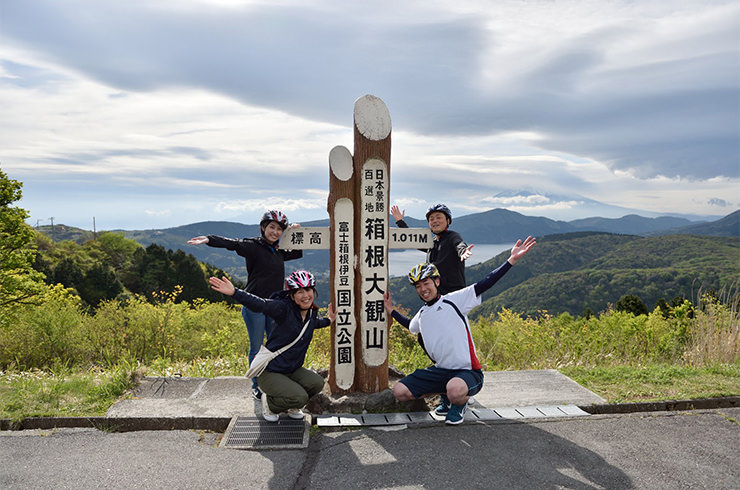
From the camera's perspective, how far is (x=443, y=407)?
496 cm

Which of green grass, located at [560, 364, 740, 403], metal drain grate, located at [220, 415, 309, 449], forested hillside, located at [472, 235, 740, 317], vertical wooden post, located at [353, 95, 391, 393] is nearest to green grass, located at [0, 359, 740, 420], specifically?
green grass, located at [560, 364, 740, 403]

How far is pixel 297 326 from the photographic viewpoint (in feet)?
15.3

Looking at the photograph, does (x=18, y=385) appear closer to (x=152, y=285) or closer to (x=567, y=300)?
(x=152, y=285)

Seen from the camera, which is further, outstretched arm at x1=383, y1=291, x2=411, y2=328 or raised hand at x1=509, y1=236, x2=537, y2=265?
outstretched arm at x1=383, y1=291, x2=411, y2=328

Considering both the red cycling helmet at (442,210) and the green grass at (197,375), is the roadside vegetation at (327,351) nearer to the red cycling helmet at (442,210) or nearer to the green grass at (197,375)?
the green grass at (197,375)

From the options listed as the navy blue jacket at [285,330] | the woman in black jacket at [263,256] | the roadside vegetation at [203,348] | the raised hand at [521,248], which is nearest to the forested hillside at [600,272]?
the roadside vegetation at [203,348]

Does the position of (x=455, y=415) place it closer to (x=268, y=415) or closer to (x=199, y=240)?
(x=268, y=415)

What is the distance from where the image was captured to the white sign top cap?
5164 mm

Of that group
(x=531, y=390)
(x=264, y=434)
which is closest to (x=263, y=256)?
(x=264, y=434)

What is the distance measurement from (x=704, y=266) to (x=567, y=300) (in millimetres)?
33957

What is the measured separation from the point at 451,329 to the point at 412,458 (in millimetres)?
1259

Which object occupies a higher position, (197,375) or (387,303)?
(387,303)

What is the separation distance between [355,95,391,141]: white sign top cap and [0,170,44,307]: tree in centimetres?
784

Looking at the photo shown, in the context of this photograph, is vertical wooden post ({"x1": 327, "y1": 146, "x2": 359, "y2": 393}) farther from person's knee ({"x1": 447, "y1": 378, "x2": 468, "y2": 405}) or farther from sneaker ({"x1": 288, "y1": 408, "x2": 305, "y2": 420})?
person's knee ({"x1": 447, "y1": 378, "x2": 468, "y2": 405})
